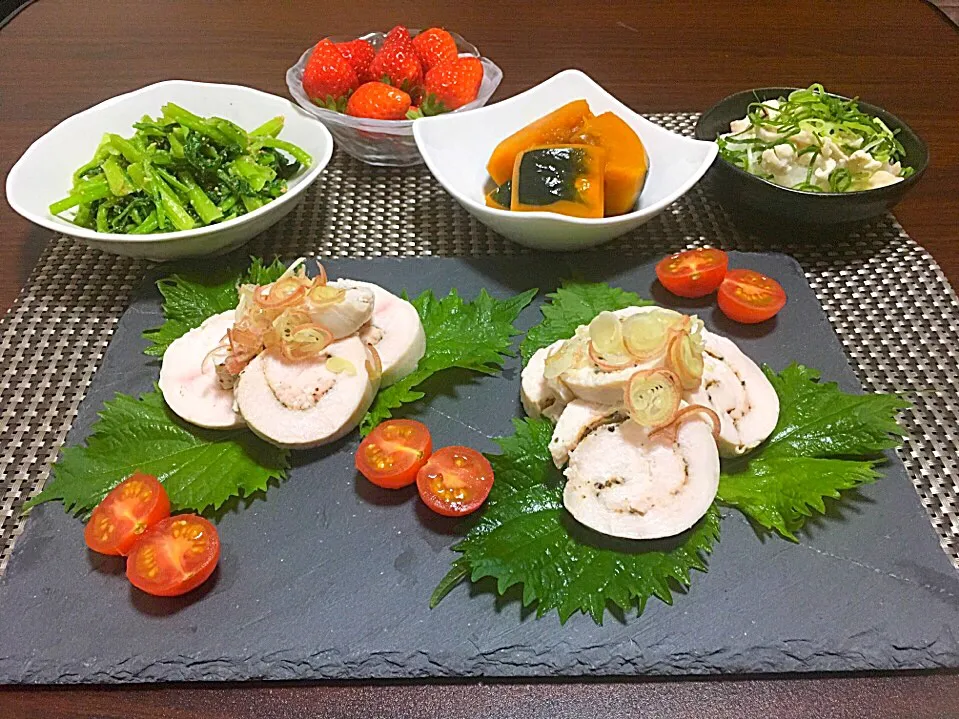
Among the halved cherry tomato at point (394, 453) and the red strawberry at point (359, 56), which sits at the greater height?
the red strawberry at point (359, 56)

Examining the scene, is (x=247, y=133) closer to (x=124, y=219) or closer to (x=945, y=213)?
(x=124, y=219)

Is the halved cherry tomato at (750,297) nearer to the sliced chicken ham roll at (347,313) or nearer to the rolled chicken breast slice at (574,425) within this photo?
the rolled chicken breast slice at (574,425)

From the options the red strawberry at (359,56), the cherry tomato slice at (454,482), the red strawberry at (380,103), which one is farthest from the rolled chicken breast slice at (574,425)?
the red strawberry at (359,56)

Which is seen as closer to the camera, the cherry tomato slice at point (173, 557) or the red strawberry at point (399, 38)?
the cherry tomato slice at point (173, 557)

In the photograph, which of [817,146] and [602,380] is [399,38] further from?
[602,380]

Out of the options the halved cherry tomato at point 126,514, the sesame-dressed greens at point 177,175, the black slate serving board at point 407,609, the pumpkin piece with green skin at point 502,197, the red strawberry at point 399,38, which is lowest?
the black slate serving board at point 407,609

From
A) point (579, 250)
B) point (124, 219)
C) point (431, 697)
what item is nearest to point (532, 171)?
point (579, 250)

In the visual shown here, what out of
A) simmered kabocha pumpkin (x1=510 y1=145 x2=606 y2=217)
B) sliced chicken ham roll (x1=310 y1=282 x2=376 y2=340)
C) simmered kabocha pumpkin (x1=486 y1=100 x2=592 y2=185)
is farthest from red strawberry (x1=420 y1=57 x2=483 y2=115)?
sliced chicken ham roll (x1=310 y1=282 x2=376 y2=340)
